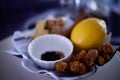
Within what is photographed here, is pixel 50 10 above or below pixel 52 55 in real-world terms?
above

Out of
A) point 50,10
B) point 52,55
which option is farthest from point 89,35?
point 50,10

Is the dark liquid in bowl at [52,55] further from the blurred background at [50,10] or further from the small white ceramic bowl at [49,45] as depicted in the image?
the blurred background at [50,10]

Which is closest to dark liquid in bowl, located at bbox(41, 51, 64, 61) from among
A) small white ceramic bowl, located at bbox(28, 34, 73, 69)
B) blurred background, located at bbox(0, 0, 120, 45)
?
small white ceramic bowl, located at bbox(28, 34, 73, 69)

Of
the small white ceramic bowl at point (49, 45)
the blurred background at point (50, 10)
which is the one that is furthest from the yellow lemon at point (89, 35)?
the blurred background at point (50, 10)

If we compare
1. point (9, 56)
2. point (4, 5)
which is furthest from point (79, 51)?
point (4, 5)

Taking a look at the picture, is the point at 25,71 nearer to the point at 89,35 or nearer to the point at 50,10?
the point at 89,35

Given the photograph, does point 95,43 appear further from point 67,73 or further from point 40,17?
point 40,17
